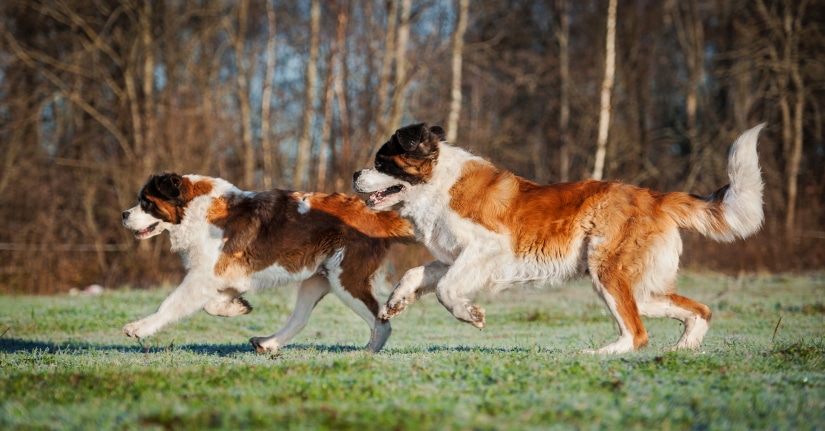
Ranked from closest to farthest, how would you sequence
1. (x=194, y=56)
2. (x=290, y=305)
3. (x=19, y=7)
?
(x=290, y=305)
(x=19, y=7)
(x=194, y=56)

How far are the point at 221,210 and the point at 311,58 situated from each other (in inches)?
563

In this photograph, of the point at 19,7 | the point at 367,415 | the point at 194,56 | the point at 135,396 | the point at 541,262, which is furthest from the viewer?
the point at 194,56

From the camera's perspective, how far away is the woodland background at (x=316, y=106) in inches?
862

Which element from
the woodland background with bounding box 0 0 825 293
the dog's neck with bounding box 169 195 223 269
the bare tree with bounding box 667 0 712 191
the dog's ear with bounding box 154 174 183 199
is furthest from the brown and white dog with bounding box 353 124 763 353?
the bare tree with bounding box 667 0 712 191

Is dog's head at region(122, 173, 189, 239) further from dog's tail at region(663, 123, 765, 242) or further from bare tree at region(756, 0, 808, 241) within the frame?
bare tree at region(756, 0, 808, 241)

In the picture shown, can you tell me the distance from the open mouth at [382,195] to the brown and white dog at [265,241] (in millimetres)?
692

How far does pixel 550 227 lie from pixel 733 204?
166 cm

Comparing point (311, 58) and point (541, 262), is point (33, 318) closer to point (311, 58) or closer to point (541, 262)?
point (541, 262)

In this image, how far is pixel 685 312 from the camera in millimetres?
7789

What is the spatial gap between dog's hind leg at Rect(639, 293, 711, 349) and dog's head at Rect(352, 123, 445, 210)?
248 centimetres

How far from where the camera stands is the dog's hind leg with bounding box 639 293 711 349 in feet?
25.4

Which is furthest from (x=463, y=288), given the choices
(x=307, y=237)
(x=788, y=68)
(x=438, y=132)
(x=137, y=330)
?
(x=788, y=68)

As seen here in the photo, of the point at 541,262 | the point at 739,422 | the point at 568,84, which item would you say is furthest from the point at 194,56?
the point at 739,422

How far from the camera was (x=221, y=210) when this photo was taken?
8867 millimetres
